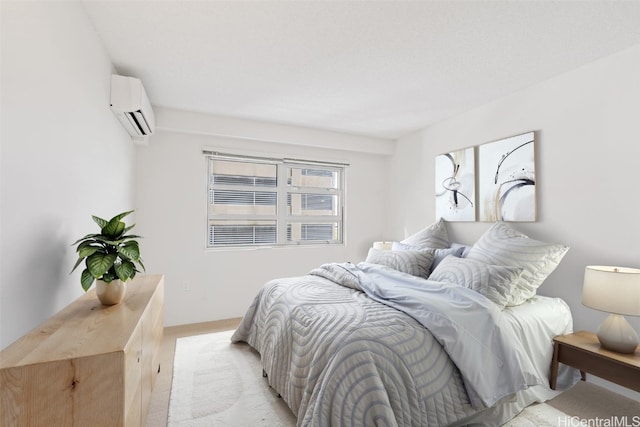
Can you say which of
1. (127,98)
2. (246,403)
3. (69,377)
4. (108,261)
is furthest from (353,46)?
(246,403)

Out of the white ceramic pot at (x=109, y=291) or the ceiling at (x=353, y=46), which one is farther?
the ceiling at (x=353, y=46)

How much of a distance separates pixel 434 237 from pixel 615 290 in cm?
162

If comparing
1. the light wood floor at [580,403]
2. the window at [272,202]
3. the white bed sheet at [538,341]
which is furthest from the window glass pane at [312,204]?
the white bed sheet at [538,341]

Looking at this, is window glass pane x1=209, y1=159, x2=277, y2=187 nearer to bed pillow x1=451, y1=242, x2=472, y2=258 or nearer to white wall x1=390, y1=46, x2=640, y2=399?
bed pillow x1=451, y1=242, x2=472, y2=258

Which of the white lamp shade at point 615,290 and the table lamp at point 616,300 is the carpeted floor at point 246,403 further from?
the white lamp shade at point 615,290

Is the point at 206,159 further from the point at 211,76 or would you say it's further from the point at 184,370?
the point at 184,370

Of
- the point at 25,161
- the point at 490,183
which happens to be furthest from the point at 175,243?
the point at 490,183

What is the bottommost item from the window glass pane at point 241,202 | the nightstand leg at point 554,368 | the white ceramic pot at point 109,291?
the nightstand leg at point 554,368

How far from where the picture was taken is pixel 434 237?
338cm

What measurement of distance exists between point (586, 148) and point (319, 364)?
2.55 meters

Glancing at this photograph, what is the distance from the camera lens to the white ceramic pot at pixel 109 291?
1.48 m

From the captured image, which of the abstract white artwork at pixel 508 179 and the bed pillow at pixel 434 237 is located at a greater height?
the abstract white artwork at pixel 508 179

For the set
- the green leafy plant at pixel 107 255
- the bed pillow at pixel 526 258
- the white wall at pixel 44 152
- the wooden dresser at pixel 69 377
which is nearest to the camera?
the wooden dresser at pixel 69 377

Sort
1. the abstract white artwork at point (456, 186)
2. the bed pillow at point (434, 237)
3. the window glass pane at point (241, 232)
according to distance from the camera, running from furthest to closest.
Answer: the window glass pane at point (241, 232), the bed pillow at point (434, 237), the abstract white artwork at point (456, 186)
